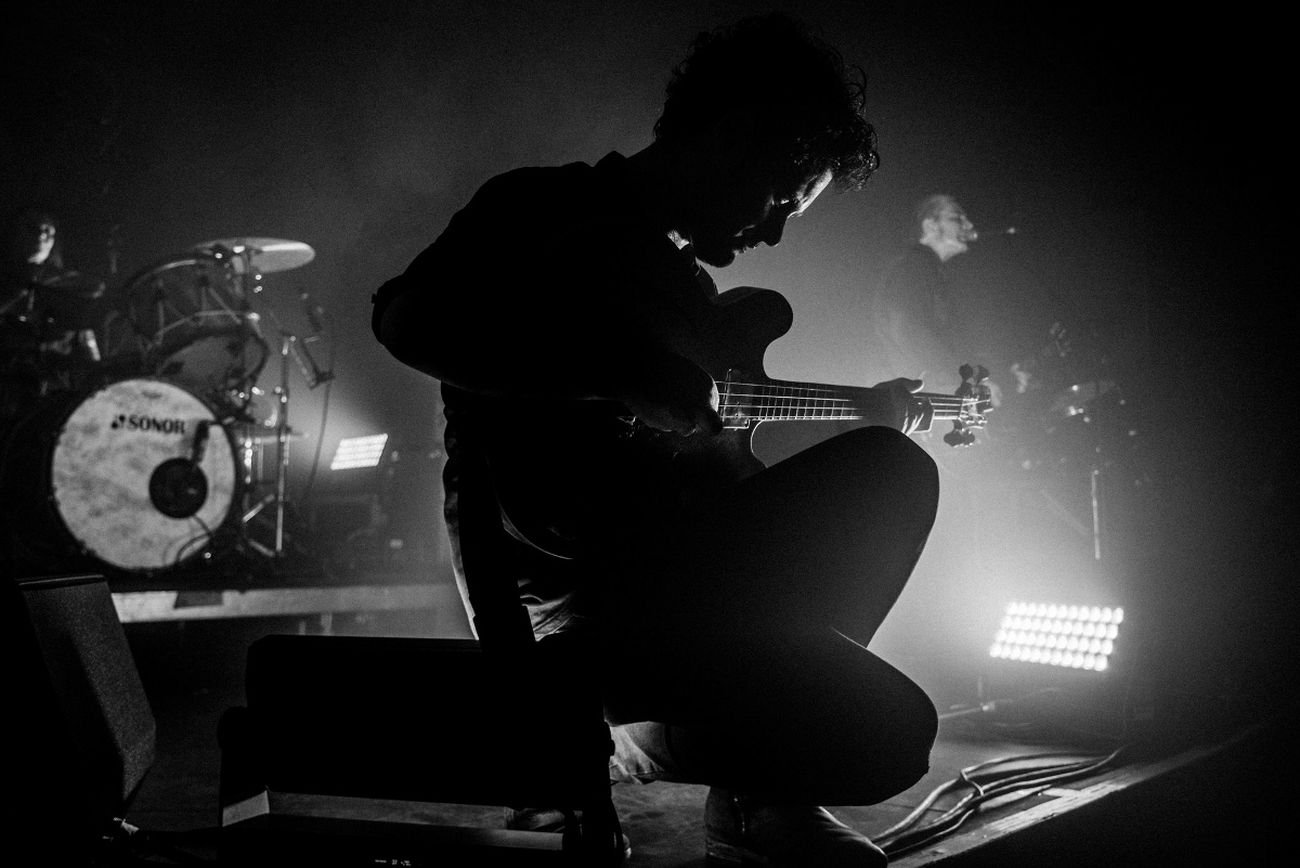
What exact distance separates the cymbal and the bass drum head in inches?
47.2

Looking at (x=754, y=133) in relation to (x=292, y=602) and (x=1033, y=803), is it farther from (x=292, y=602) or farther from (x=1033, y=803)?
(x=292, y=602)

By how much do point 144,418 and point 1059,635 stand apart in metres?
4.48

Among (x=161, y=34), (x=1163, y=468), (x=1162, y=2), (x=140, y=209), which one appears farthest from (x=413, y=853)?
(x=140, y=209)

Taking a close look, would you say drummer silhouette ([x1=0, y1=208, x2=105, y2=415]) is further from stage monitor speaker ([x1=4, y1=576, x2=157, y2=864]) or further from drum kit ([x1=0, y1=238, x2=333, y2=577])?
stage monitor speaker ([x1=4, y1=576, x2=157, y2=864])

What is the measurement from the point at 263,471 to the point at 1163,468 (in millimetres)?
5789

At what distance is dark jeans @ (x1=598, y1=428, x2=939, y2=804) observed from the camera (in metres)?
0.99

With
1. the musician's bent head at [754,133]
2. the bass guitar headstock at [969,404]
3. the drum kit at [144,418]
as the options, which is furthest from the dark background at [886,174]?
the musician's bent head at [754,133]

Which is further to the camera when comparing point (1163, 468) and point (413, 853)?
point (1163, 468)

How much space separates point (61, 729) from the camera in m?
1.12

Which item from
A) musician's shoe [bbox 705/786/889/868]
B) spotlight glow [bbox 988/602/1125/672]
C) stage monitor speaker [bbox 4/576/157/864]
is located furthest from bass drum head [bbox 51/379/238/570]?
spotlight glow [bbox 988/602/1125/672]

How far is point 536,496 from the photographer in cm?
108

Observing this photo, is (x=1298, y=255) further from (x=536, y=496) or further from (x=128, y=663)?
(x=128, y=663)

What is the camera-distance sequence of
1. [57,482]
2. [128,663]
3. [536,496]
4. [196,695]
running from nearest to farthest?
[536,496] < [128,663] < [196,695] < [57,482]

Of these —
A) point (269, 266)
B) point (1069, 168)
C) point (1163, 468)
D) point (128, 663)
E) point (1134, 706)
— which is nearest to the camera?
Answer: point (128, 663)
